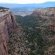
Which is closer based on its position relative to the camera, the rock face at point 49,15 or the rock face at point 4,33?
the rock face at point 4,33

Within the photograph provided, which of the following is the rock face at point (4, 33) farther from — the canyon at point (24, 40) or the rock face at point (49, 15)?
the rock face at point (49, 15)

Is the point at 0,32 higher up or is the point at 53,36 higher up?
the point at 0,32

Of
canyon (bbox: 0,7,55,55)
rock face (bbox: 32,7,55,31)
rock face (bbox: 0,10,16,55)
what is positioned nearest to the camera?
rock face (bbox: 0,10,16,55)

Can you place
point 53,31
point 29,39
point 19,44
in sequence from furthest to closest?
point 53,31, point 29,39, point 19,44

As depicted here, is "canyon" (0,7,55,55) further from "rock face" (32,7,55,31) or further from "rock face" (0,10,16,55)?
"rock face" (32,7,55,31)

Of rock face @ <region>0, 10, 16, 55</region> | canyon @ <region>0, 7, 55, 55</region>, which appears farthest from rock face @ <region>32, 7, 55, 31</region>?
rock face @ <region>0, 10, 16, 55</region>

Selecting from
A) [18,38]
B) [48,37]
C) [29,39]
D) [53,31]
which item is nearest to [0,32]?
[18,38]

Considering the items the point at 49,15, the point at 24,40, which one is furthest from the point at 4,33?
the point at 49,15

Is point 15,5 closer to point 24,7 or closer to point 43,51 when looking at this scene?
point 24,7

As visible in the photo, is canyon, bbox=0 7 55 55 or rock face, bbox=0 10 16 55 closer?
rock face, bbox=0 10 16 55

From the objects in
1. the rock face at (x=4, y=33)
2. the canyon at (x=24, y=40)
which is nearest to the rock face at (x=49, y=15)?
the canyon at (x=24, y=40)

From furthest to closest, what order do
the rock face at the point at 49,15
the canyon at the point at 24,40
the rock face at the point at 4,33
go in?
the rock face at the point at 49,15, the canyon at the point at 24,40, the rock face at the point at 4,33
